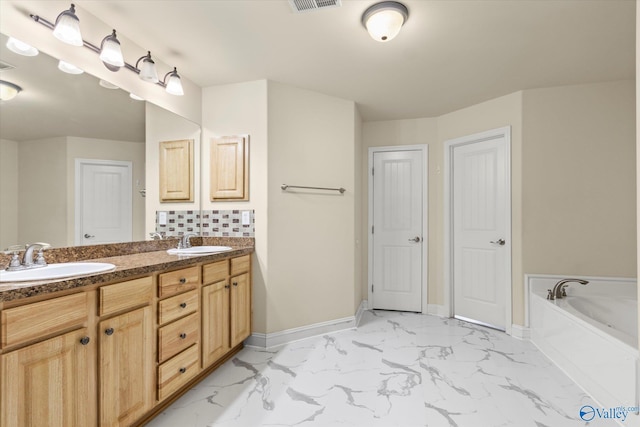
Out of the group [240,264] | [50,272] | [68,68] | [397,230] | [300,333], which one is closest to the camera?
[50,272]

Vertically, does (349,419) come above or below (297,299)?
below

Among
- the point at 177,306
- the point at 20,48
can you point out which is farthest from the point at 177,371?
the point at 20,48

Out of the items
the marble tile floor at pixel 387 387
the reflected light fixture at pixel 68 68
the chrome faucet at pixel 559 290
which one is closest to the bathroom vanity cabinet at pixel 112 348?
the marble tile floor at pixel 387 387

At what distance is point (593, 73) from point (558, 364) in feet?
7.75

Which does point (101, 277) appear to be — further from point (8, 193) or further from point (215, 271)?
point (215, 271)

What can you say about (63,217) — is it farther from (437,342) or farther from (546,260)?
(546,260)

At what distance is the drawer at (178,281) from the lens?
1.68m

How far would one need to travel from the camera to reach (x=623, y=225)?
8.68ft

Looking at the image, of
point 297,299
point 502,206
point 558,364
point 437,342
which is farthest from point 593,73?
point 297,299

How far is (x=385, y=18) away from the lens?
1757mm

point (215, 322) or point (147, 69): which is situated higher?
point (147, 69)

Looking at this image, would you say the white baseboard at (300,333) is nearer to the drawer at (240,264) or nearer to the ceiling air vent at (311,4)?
the drawer at (240,264)

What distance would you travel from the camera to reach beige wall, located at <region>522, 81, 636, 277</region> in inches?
105

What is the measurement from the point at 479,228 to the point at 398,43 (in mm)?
2110
